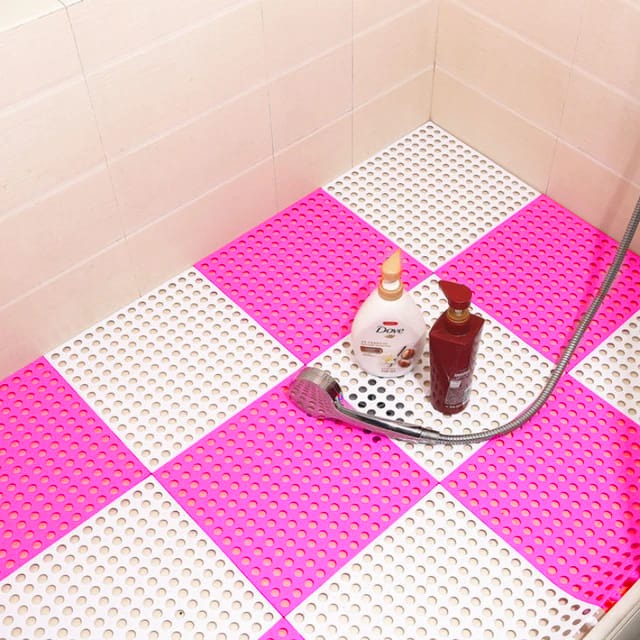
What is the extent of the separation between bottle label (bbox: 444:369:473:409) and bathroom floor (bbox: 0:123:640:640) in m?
0.04

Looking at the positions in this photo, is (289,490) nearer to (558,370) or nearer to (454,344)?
(454,344)

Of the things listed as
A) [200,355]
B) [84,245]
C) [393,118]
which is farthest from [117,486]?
[393,118]

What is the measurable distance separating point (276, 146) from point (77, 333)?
20.3 inches

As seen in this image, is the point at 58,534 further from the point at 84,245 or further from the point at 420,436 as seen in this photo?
the point at 420,436

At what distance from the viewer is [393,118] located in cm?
187

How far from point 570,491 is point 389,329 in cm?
39

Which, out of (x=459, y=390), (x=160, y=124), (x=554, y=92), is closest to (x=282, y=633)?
(x=459, y=390)

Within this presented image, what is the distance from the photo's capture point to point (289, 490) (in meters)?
1.39

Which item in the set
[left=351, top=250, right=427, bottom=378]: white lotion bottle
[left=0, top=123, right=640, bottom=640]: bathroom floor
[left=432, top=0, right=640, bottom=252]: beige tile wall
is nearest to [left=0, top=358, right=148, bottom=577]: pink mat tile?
[left=0, top=123, right=640, bottom=640]: bathroom floor

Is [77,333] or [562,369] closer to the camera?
[562,369]

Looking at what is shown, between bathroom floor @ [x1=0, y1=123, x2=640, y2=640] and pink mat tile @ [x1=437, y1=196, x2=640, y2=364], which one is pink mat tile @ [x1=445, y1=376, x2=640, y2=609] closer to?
bathroom floor @ [x1=0, y1=123, x2=640, y2=640]

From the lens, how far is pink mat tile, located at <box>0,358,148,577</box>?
4.48ft

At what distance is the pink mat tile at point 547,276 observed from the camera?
1.59m

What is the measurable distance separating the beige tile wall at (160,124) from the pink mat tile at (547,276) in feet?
1.21
